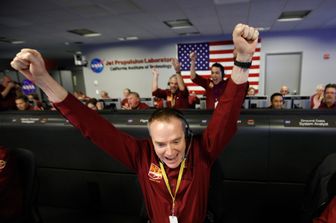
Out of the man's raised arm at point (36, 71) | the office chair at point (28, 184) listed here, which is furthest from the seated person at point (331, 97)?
the office chair at point (28, 184)

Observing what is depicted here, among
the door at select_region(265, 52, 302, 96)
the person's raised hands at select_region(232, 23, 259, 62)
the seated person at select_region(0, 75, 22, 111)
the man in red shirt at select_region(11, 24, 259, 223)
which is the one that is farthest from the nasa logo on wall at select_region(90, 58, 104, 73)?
the person's raised hands at select_region(232, 23, 259, 62)

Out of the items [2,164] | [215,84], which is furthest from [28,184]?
[215,84]

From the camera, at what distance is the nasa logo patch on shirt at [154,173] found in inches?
39.7

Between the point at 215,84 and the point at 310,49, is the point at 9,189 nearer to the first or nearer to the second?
the point at 215,84

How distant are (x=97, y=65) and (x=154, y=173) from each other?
7479mm

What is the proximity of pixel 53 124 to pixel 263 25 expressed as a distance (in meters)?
5.36

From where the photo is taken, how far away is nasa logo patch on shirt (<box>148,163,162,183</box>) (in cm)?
101

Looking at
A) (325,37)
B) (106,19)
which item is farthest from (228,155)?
(325,37)

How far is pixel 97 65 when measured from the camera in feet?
25.5

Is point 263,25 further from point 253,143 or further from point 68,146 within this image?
point 68,146

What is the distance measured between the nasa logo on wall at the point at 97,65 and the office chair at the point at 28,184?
664 cm

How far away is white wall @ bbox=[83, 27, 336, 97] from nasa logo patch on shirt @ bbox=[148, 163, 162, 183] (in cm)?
635

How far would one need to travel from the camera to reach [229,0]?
354 centimetres

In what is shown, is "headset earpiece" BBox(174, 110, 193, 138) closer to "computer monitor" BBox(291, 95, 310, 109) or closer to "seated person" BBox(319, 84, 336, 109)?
"seated person" BBox(319, 84, 336, 109)
